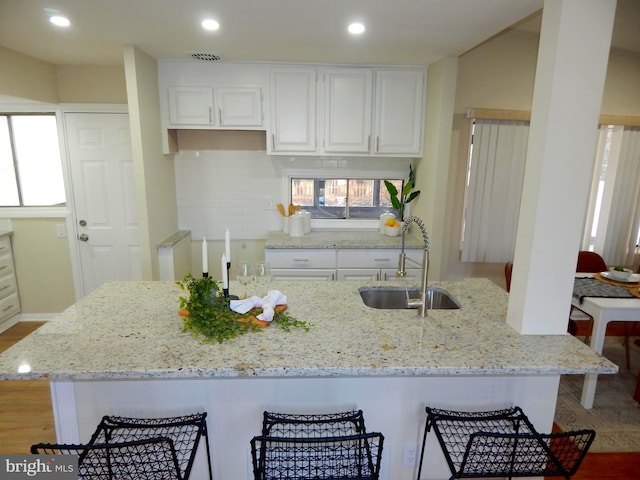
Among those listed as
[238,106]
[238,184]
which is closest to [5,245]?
[238,184]

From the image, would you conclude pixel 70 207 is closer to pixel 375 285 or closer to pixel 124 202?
pixel 124 202

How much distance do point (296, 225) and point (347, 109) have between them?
1.18 meters

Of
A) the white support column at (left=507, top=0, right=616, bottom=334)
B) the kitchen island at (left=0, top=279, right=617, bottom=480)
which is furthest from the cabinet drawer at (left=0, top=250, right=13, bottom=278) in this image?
the white support column at (left=507, top=0, right=616, bottom=334)

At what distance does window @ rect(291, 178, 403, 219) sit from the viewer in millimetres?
4051

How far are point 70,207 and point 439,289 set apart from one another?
3.59 metres

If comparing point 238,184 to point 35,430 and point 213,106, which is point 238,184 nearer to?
point 213,106

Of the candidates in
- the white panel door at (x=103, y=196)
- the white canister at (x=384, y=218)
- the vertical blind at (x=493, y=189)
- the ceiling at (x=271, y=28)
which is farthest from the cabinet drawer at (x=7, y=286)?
the vertical blind at (x=493, y=189)

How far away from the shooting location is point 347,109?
3525 mm

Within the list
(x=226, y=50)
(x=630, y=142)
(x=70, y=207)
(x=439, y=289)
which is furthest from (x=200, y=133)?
(x=630, y=142)

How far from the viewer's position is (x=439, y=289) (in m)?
2.20

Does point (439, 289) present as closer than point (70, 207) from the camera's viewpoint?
Yes

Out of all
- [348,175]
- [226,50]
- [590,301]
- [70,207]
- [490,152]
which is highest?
[226,50]

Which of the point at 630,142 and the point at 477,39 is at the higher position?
the point at 477,39

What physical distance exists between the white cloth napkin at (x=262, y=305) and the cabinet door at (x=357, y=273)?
1.80 meters
